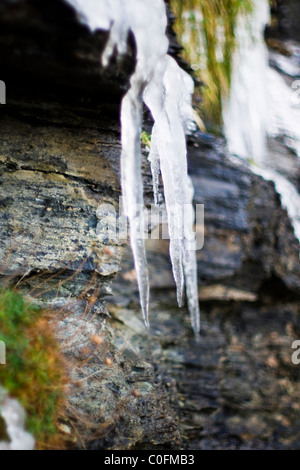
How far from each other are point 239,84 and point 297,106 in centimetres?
60

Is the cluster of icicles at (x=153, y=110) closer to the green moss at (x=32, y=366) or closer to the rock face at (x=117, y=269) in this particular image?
the rock face at (x=117, y=269)

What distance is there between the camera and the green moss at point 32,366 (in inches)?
51.3

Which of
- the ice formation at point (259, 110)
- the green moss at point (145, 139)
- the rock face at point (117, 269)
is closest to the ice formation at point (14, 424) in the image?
the rock face at point (117, 269)

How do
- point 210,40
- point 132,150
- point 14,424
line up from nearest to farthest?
point 14,424
point 132,150
point 210,40

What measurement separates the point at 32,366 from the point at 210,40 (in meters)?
2.58

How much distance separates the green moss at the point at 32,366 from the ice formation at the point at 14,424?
0.02 meters

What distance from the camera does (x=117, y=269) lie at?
202 centimetres

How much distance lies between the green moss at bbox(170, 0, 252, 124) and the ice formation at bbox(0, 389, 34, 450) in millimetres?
2207

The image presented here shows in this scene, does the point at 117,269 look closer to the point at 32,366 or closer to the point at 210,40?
the point at 32,366

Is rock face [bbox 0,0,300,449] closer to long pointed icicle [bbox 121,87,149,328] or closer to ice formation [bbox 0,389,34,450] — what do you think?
long pointed icicle [bbox 121,87,149,328]

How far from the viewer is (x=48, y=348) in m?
1.48

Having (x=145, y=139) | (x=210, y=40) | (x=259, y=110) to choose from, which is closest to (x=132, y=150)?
(x=145, y=139)

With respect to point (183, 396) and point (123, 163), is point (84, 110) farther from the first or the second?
point (183, 396)

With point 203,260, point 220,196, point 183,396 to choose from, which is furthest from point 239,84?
point 183,396
